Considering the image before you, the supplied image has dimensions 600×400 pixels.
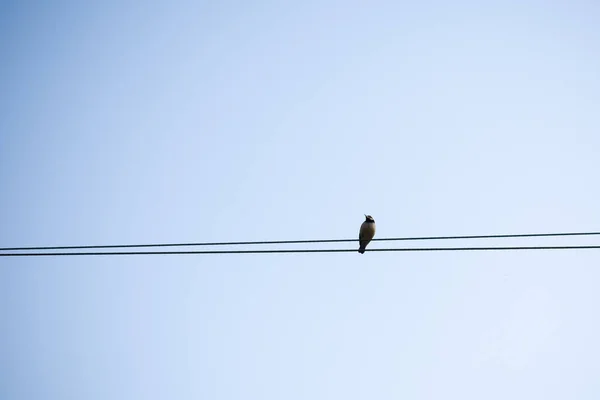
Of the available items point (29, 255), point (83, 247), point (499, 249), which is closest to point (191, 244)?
point (83, 247)

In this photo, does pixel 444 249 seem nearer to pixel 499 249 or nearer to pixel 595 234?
pixel 499 249

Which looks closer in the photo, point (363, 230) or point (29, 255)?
point (29, 255)

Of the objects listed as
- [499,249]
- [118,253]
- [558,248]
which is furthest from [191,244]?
[558,248]

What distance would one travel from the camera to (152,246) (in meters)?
8.17

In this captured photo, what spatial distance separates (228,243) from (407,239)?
307 centimetres

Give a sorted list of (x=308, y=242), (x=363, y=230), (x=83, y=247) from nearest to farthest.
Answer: (x=83, y=247) → (x=308, y=242) → (x=363, y=230)

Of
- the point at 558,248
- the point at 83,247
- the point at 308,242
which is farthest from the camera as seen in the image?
the point at 308,242

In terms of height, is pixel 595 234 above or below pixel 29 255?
above

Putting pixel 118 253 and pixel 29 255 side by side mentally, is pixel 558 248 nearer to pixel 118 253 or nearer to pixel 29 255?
pixel 118 253

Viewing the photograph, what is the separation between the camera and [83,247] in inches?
311

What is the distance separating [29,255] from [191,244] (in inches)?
106

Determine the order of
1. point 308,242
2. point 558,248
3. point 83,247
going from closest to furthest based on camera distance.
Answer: point 558,248 < point 83,247 < point 308,242

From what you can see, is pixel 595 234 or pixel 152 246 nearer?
pixel 595 234

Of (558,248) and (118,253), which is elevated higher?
(558,248)
